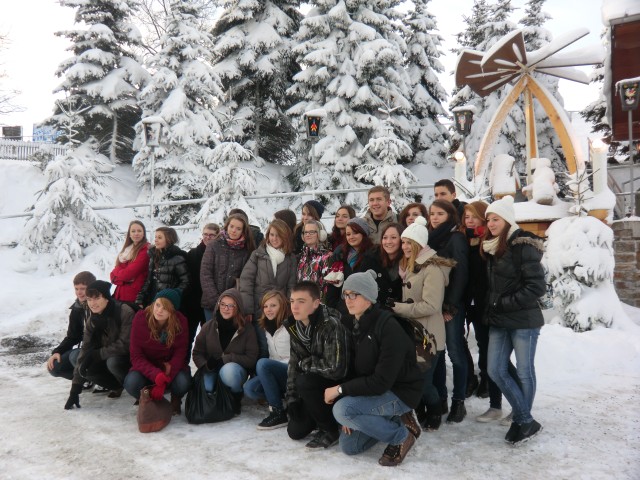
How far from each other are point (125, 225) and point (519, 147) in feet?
48.6

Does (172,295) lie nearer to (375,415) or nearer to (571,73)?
(375,415)

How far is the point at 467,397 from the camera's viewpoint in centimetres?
465

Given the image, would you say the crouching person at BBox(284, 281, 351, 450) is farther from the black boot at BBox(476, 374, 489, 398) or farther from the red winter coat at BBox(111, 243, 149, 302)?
the red winter coat at BBox(111, 243, 149, 302)

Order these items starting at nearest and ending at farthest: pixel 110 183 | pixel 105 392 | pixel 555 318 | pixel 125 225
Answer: pixel 105 392 → pixel 555 318 → pixel 125 225 → pixel 110 183

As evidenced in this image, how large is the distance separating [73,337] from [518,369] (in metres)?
4.11

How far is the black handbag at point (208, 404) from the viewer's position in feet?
13.5

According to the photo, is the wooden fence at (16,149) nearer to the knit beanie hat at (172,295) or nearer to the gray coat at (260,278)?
the knit beanie hat at (172,295)

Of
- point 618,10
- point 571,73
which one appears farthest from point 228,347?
point 571,73

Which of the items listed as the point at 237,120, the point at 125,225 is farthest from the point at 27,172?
the point at 237,120

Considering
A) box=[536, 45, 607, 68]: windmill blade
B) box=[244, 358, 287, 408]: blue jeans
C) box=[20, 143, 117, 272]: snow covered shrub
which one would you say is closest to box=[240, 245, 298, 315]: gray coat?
box=[244, 358, 287, 408]: blue jeans

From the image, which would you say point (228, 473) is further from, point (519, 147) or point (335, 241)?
point (519, 147)

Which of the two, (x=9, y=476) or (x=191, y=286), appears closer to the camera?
(x=9, y=476)

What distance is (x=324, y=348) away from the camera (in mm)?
3479

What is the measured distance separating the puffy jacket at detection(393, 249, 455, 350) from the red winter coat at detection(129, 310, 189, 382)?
1.94 m
